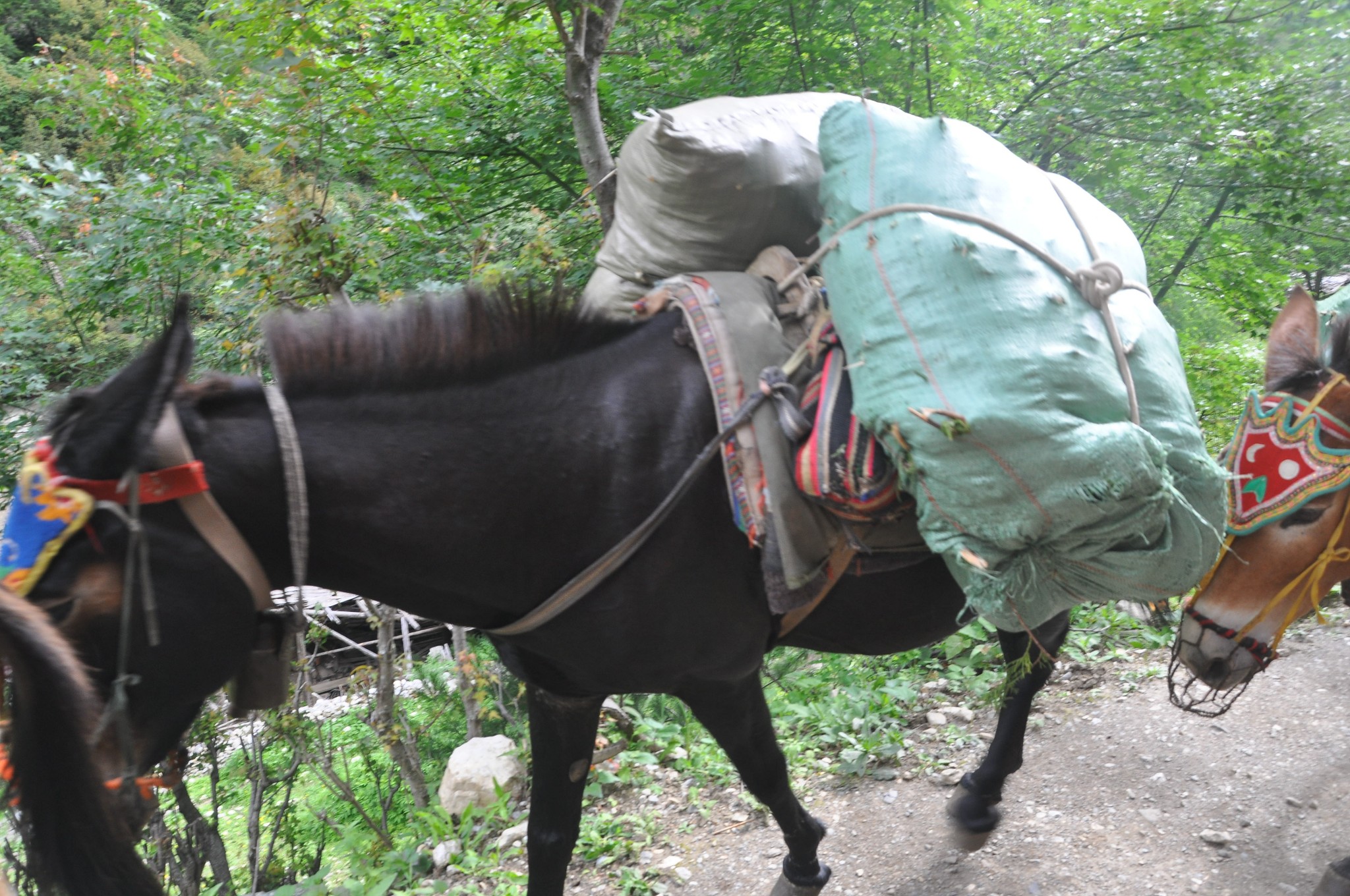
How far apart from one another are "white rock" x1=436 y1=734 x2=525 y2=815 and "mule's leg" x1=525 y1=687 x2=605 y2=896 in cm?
124

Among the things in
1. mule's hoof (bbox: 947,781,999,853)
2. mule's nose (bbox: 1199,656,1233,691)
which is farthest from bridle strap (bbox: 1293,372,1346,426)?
mule's hoof (bbox: 947,781,999,853)

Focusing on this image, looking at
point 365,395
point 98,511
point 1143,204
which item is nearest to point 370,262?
point 365,395

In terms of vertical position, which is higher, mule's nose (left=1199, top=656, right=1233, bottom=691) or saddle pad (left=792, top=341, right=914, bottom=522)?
saddle pad (left=792, top=341, right=914, bottom=522)

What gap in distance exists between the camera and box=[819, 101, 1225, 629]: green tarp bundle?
1.61 metres

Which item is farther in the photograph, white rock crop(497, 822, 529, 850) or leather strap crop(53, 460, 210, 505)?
white rock crop(497, 822, 529, 850)

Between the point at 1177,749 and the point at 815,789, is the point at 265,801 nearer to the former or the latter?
the point at 815,789

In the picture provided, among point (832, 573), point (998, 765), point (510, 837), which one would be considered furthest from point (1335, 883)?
point (510, 837)

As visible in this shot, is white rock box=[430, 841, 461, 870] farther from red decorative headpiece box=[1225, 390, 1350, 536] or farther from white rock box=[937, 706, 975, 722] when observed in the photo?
red decorative headpiece box=[1225, 390, 1350, 536]

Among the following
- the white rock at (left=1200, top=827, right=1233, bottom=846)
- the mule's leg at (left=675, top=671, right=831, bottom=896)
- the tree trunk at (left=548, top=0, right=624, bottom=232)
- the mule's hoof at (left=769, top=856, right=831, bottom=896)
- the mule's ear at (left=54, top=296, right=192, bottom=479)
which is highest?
the tree trunk at (left=548, top=0, right=624, bottom=232)

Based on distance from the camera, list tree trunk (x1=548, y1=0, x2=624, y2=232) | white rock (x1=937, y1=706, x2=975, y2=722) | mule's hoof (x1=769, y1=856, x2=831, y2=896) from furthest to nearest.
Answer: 1. white rock (x1=937, y1=706, x2=975, y2=722)
2. tree trunk (x1=548, y1=0, x2=624, y2=232)
3. mule's hoof (x1=769, y1=856, x2=831, y2=896)

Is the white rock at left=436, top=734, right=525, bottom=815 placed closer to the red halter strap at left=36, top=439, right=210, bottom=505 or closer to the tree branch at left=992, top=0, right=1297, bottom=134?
the red halter strap at left=36, top=439, right=210, bottom=505

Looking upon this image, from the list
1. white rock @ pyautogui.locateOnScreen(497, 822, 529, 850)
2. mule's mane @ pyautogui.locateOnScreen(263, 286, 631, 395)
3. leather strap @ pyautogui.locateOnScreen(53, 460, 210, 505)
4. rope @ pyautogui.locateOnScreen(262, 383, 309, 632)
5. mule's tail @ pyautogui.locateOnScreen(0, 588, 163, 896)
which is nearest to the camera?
mule's tail @ pyautogui.locateOnScreen(0, 588, 163, 896)

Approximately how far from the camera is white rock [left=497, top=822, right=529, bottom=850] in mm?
3244

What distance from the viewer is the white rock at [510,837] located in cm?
324
